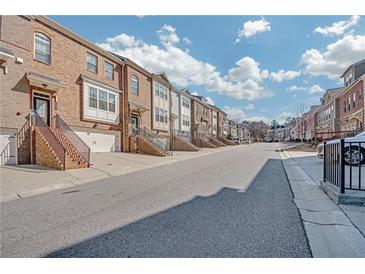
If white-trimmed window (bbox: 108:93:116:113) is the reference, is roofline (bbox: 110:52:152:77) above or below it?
above

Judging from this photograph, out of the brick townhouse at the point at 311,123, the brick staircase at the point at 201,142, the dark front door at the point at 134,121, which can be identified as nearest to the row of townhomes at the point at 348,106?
the brick townhouse at the point at 311,123

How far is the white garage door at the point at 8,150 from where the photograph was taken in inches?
482

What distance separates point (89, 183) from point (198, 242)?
690 cm

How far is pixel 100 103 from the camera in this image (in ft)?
64.6

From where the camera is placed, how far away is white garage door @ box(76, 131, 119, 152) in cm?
1823

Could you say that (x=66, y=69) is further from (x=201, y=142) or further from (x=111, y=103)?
(x=201, y=142)

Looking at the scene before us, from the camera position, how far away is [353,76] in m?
28.6

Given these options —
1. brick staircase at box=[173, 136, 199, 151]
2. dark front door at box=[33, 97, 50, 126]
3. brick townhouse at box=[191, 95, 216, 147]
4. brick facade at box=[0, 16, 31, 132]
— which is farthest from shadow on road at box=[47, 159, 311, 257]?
brick townhouse at box=[191, 95, 216, 147]

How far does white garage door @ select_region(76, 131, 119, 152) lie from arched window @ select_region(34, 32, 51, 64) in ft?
17.3

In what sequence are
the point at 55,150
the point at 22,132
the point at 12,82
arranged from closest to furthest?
the point at 55,150 < the point at 12,82 < the point at 22,132

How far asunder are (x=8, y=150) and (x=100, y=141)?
24.7ft

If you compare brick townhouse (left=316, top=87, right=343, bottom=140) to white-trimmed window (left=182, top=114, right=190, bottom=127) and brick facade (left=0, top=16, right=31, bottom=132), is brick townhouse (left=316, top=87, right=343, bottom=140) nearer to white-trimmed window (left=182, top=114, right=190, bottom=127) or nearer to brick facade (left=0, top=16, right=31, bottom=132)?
white-trimmed window (left=182, top=114, right=190, bottom=127)

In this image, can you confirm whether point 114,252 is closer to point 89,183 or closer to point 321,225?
A: point 321,225

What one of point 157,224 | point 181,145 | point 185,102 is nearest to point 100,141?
point 181,145
